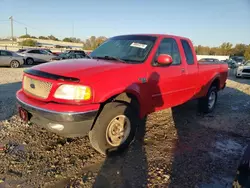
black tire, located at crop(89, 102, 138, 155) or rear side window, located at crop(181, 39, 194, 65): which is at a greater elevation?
rear side window, located at crop(181, 39, 194, 65)

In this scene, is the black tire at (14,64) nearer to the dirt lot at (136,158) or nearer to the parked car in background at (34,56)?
the parked car in background at (34,56)

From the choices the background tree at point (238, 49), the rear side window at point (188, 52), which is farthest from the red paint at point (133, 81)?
the background tree at point (238, 49)

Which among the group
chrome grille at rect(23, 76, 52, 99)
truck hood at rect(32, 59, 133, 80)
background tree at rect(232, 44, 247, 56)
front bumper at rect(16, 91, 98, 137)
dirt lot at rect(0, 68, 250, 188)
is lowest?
dirt lot at rect(0, 68, 250, 188)

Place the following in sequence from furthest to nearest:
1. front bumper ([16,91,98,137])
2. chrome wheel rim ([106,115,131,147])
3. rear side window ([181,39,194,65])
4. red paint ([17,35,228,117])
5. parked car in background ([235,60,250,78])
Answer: parked car in background ([235,60,250,78]), rear side window ([181,39,194,65]), chrome wheel rim ([106,115,131,147]), red paint ([17,35,228,117]), front bumper ([16,91,98,137])

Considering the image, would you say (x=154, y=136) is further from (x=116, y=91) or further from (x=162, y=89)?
(x=116, y=91)

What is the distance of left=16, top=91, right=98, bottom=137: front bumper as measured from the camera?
2.98 metres

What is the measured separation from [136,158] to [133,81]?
4.00 feet

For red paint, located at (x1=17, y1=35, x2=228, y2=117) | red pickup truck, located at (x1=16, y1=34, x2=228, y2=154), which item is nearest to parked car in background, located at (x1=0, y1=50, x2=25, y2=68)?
red pickup truck, located at (x1=16, y1=34, x2=228, y2=154)

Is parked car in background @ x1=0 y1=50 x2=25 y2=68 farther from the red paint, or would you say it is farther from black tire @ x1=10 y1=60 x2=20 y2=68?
the red paint

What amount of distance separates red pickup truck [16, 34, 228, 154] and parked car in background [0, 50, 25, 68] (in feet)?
53.3

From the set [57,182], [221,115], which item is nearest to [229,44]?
[221,115]

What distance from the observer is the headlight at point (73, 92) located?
10.1 ft

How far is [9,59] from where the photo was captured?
725 inches

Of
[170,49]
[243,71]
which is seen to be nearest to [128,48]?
[170,49]
